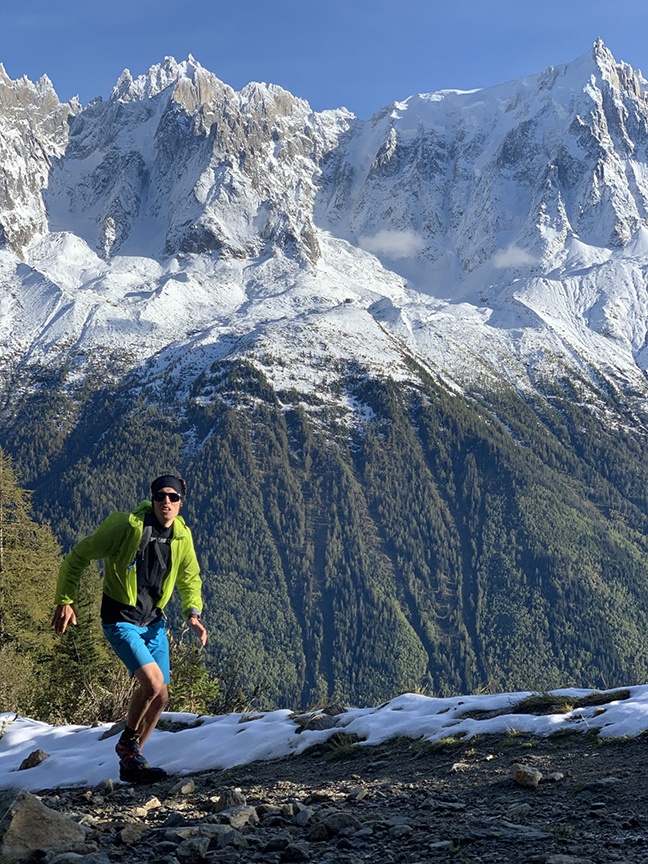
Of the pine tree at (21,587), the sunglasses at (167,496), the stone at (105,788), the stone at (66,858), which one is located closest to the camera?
the stone at (66,858)

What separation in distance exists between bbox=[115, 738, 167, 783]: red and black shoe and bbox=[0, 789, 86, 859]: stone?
3.09 meters

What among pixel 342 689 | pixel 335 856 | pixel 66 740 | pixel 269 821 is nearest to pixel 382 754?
pixel 269 821

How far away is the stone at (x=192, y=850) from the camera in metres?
5.47

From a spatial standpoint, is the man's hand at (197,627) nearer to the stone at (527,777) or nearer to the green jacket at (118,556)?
the green jacket at (118,556)

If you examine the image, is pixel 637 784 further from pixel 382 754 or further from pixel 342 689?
pixel 342 689

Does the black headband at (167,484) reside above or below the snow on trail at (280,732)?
above

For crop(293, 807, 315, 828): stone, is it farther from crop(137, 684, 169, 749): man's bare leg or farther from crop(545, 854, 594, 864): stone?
crop(137, 684, 169, 749): man's bare leg

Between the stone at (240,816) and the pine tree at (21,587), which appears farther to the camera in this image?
the pine tree at (21,587)

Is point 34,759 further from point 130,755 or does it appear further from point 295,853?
point 295,853

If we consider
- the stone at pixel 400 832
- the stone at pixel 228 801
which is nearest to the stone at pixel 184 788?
the stone at pixel 228 801

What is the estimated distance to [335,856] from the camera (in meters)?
5.52

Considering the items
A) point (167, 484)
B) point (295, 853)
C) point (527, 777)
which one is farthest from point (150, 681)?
point (527, 777)

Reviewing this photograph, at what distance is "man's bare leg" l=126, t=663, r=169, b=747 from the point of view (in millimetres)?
9195

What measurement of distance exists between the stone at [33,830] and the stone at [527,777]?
12.5 feet
